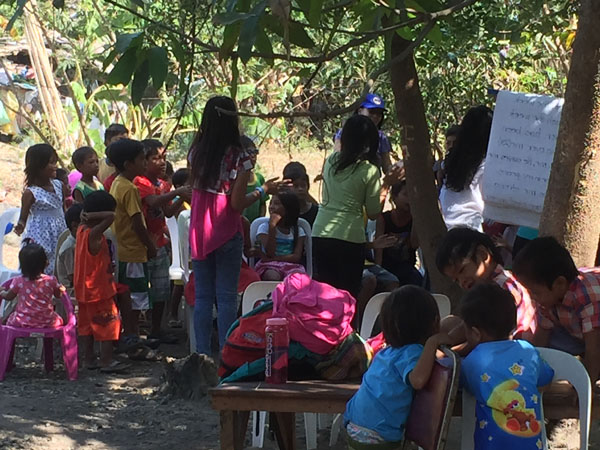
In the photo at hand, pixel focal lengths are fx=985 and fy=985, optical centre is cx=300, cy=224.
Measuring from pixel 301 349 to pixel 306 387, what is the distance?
0.65 feet

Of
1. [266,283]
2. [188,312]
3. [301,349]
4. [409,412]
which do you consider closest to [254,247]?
[188,312]

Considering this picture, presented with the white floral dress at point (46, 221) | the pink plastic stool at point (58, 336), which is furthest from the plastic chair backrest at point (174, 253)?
the pink plastic stool at point (58, 336)

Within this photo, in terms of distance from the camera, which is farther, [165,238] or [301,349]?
[165,238]

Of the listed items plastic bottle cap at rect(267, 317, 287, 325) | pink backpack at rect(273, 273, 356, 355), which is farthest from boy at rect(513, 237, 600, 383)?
plastic bottle cap at rect(267, 317, 287, 325)

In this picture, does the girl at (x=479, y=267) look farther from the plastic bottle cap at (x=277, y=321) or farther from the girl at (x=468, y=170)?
the girl at (x=468, y=170)

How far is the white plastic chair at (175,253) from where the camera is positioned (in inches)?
295

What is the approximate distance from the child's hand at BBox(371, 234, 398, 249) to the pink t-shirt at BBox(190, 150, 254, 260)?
3.33 feet

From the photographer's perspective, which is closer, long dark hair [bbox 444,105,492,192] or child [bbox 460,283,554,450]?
child [bbox 460,283,554,450]

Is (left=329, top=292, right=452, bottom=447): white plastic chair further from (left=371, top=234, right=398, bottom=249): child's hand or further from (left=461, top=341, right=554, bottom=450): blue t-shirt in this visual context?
(left=371, top=234, right=398, bottom=249): child's hand

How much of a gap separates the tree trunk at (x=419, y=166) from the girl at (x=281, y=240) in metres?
1.59

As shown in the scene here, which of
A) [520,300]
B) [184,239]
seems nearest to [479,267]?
[520,300]

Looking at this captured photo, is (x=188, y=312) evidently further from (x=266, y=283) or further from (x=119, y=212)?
(x=266, y=283)

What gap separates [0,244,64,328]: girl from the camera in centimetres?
616

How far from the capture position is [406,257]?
21.8ft
